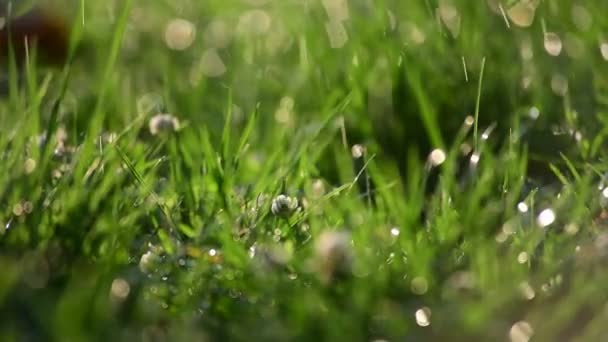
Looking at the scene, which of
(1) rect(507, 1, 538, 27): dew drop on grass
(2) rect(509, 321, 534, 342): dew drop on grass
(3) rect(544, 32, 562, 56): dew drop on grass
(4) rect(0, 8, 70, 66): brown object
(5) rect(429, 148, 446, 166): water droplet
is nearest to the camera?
(2) rect(509, 321, 534, 342): dew drop on grass

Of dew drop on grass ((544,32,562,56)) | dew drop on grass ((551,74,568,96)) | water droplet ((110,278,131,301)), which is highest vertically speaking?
water droplet ((110,278,131,301))

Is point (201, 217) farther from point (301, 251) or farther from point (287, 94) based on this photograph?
point (287, 94)

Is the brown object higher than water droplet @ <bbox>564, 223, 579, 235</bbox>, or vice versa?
water droplet @ <bbox>564, 223, 579, 235</bbox>

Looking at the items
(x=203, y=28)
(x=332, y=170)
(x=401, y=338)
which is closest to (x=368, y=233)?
(x=401, y=338)

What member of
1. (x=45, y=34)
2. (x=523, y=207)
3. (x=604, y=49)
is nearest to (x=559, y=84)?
(x=604, y=49)

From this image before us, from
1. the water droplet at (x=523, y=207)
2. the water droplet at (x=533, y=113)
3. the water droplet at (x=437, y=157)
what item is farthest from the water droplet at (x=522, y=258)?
the water droplet at (x=533, y=113)

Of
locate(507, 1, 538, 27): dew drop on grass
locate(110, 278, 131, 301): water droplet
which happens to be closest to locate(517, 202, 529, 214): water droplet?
locate(110, 278, 131, 301): water droplet

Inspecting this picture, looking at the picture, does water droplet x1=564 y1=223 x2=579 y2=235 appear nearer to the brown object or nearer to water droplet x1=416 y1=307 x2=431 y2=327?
water droplet x1=416 y1=307 x2=431 y2=327
